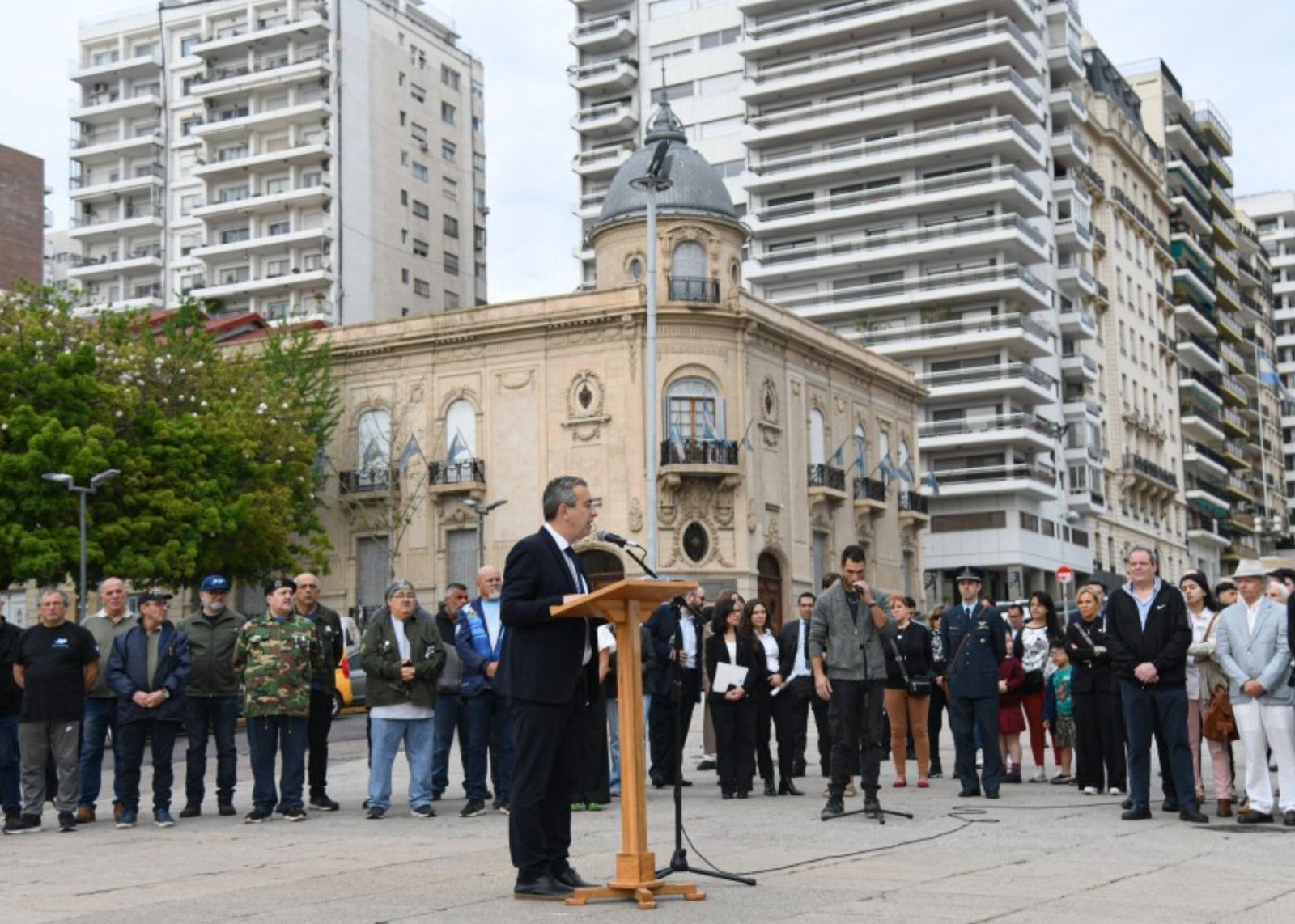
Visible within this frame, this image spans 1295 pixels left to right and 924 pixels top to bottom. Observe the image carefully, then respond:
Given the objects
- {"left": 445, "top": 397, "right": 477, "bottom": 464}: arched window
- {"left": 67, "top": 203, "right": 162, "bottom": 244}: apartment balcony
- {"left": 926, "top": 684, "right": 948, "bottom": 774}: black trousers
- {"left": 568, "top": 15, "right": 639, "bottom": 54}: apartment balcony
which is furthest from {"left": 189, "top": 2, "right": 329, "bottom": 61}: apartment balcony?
{"left": 926, "top": 684, "right": 948, "bottom": 774}: black trousers

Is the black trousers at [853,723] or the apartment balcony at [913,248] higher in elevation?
the apartment balcony at [913,248]

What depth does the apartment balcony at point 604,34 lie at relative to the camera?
7494 centimetres

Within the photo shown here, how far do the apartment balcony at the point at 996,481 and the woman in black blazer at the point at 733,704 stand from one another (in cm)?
5042

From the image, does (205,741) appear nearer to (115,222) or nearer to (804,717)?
(804,717)

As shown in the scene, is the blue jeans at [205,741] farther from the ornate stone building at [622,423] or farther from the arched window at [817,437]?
the arched window at [817,437]

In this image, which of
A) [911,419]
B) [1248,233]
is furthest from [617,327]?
[1248,233]

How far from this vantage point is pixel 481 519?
155 ft

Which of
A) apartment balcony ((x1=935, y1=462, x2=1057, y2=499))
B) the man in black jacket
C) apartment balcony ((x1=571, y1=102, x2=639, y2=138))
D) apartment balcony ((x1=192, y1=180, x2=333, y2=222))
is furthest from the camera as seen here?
apartment balcony ((x1=192, y1=180, x2=333, y2=222))

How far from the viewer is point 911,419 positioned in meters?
A: 58.8

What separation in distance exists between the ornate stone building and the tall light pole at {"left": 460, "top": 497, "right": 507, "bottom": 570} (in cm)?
15

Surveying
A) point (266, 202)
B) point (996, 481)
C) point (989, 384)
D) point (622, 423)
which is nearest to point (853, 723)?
point (622, 423)

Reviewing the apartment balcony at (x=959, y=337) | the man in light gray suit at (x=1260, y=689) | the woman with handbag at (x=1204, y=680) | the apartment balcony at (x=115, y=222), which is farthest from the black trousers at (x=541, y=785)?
the apartment balcony at (x=115, y=222)

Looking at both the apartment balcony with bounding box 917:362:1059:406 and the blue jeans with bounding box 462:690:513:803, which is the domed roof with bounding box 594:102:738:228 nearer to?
the apartment balcony with bounding box 917:362:1059:406

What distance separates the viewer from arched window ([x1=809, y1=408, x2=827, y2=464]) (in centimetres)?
5156
